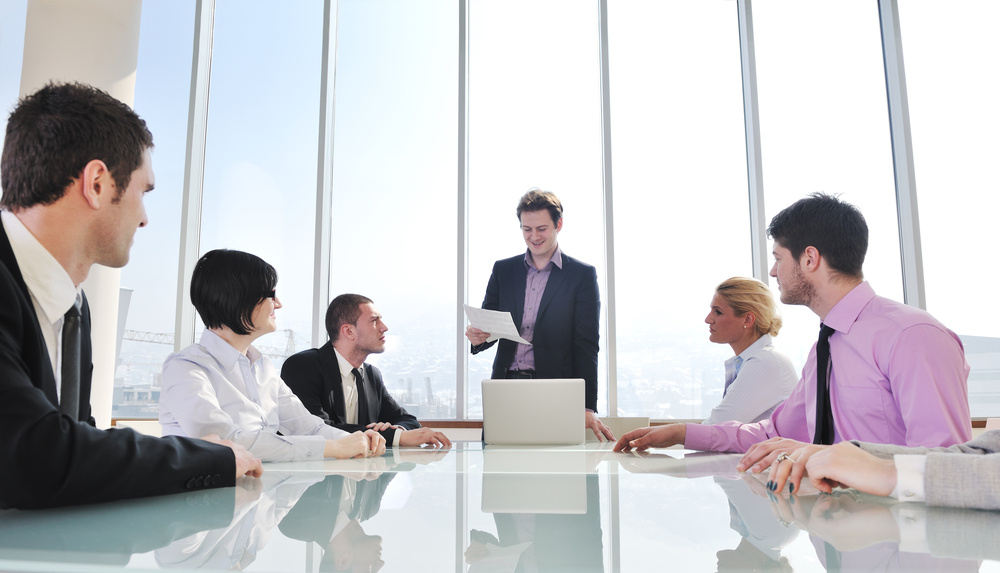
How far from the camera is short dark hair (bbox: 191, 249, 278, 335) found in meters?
1.95

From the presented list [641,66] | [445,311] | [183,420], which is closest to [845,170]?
[641,66]

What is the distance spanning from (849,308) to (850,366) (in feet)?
0.53

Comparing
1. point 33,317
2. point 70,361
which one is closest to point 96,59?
point 70,361

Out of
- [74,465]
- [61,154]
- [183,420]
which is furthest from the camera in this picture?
[183,420]

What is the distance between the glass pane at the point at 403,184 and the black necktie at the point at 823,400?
3.33 metres

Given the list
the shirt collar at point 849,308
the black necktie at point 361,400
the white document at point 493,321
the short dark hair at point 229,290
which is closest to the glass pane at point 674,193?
the white document at point 493,321

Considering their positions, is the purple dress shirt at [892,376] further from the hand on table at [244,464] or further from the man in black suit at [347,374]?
the man in black suit at [347,374]

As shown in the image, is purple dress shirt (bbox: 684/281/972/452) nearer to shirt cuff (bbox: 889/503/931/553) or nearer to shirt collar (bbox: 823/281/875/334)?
shirt collar (bbox: 823/281/875/334)

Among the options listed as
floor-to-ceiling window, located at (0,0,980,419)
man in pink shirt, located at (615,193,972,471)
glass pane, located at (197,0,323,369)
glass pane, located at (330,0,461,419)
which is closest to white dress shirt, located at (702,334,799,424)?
man in pink shirt, located at (615,193,972,471)

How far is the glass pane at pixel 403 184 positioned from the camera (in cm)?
489

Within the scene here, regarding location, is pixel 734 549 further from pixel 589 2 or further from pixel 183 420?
pixel 589 2

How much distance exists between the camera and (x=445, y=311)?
4.89 m

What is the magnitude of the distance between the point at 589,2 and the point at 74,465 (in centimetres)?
506

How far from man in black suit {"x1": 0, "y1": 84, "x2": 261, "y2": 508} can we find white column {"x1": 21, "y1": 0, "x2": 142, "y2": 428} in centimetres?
321
